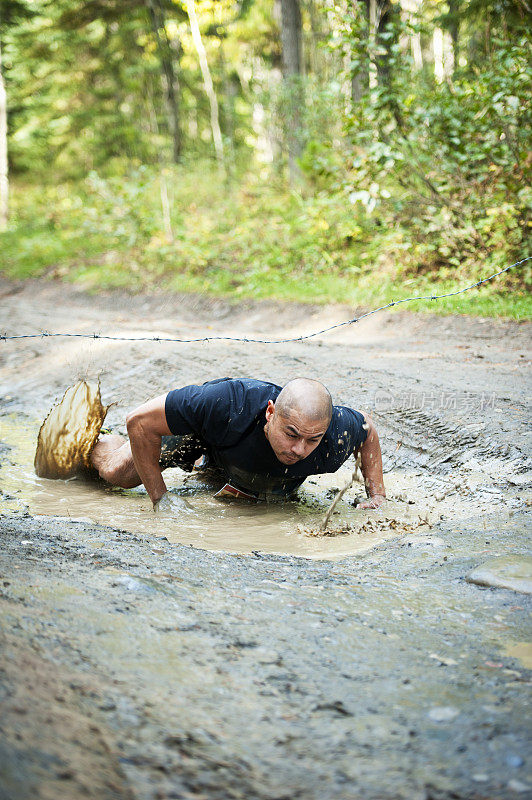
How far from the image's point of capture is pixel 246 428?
360 centimetres

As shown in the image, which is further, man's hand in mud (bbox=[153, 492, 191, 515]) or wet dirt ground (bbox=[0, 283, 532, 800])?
man's hand in mud (bbox=[153, 492, 191, 515])

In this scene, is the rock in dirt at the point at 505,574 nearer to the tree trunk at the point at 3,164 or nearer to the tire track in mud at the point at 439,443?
the tire track in mud at the point at 439,443

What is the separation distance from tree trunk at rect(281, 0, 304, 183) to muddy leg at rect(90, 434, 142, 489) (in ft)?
35.3

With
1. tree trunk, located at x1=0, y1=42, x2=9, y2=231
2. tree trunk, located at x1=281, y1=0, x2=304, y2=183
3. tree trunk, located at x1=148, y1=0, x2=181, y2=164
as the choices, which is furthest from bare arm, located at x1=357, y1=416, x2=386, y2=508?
tree trunk, located at x1=0, y1=42, x2=9, y2=231

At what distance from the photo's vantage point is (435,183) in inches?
356

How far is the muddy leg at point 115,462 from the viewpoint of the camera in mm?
4254

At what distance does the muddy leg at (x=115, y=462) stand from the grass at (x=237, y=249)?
527 centimetres

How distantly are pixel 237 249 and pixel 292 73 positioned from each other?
4625mm

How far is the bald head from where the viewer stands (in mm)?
3254

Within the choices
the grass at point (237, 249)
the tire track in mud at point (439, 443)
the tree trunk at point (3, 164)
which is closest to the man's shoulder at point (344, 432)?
the tire track in mud at point (439, 443)

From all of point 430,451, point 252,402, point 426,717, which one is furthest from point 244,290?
point 426,717

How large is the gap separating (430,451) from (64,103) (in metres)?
21.4

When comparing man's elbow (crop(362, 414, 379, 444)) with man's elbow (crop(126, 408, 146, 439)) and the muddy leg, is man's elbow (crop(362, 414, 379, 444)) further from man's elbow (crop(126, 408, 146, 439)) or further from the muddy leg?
the muddy leg

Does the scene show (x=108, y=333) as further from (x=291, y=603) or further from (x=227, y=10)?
(x=227, y=10)
